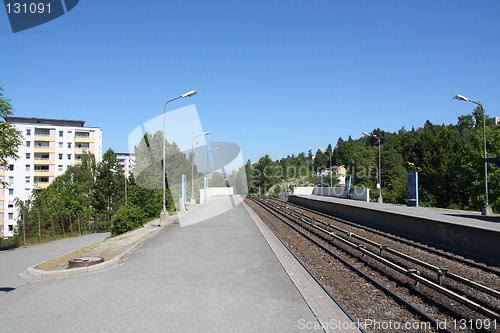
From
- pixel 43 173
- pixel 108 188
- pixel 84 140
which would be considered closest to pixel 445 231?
pixel 108 188

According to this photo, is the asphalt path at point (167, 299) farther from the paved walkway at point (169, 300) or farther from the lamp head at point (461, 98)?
the lamp head at point (461, 98)

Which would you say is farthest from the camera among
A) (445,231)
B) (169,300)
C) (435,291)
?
(445,231)

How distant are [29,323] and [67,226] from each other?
33843mm

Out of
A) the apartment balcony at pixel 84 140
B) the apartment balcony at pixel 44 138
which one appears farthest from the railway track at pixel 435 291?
the apartment balcony at pixel 84 140

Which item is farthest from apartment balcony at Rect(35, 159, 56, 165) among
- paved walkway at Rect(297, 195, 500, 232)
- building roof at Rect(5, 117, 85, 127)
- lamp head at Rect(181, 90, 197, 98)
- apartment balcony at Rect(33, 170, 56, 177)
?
paved walkway at Rect(297, 195, 500, 232)

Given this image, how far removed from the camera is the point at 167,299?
6844 mm

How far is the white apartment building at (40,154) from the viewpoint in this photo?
63094mm

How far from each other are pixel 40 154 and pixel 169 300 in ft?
243

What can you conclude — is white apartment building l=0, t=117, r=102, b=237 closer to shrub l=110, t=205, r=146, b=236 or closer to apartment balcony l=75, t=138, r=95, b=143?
apartment balcony l=75, t=138, r=95, b=143

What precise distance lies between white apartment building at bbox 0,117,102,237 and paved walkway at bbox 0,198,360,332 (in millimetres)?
62843

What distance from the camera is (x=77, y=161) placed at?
238 feet

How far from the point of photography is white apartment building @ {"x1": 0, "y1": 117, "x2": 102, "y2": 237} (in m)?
63.1

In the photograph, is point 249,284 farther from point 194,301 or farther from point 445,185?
point 445,185

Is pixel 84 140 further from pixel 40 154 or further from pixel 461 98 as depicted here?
pixel 461 98
